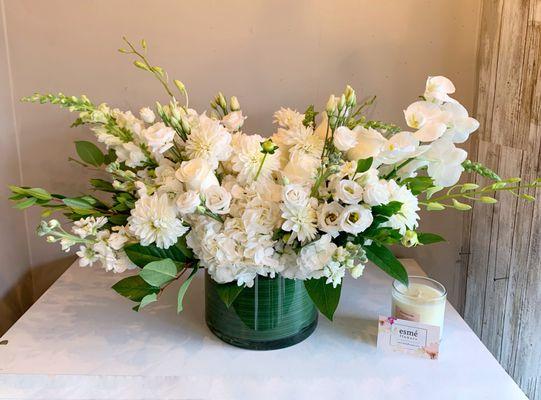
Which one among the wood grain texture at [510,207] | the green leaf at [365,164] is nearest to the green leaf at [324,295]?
the green leaf at [365,164]

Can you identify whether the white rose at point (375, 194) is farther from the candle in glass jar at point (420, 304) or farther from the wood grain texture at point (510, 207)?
the wood grain texture at point (510, 207)

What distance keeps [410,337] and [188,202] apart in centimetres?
49

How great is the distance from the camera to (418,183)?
0.87 metres

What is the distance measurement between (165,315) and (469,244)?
2.73ft

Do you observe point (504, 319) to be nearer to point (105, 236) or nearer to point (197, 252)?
point (197, 252)

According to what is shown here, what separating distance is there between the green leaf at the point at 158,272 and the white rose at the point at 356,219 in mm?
300

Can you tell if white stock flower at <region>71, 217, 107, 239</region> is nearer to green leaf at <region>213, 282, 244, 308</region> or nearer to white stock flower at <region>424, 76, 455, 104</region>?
green leaf at <region>213, 282, 244, 308</region>

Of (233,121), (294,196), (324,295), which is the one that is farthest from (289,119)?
(324,295)

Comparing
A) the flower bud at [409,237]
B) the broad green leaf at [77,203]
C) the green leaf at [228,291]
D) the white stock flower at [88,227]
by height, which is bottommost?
the green leaf at [228,291]

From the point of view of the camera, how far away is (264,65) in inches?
51.8

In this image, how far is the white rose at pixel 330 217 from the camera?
31.1 inches

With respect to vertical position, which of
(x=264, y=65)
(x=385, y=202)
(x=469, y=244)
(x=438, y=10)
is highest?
(x=438, y=10)

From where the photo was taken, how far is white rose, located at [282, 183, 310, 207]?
2.55 feet

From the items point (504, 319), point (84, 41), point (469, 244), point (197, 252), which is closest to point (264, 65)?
point (84, 41)
